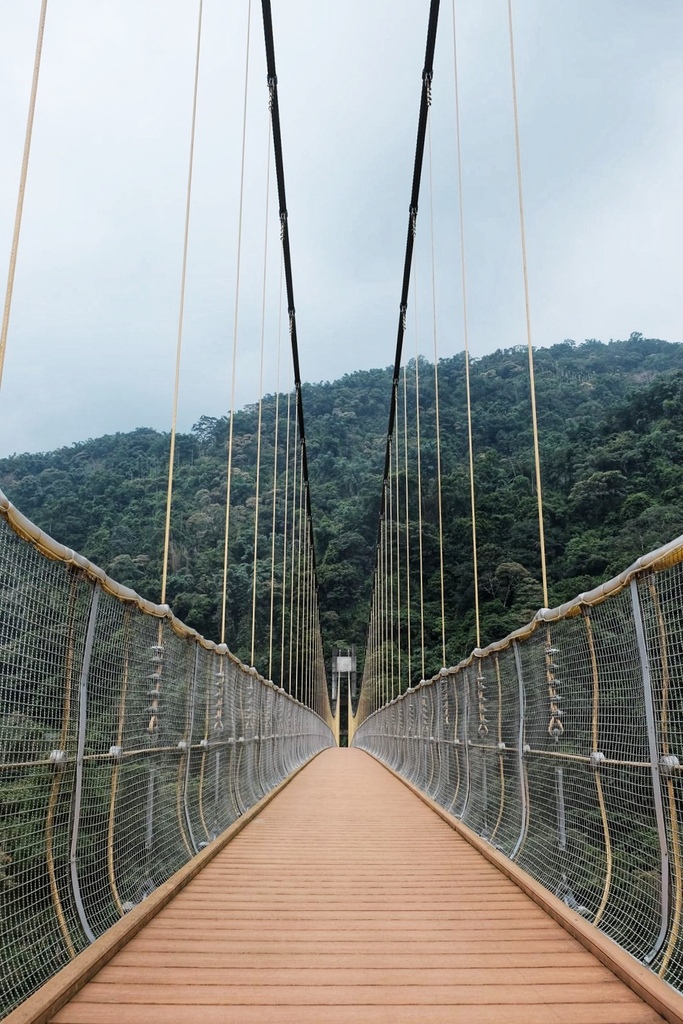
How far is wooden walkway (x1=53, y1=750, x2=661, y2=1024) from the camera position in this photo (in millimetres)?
1429

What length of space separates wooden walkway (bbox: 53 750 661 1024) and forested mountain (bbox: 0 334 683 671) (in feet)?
41.0

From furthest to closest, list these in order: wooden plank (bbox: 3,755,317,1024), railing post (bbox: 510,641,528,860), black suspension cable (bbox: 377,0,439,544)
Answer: black suspension cable (bbox: 377,0,439,544) < railing post (bbox: 510,641,528,860) < wooden plank (bbox: 3,755,317,1024)

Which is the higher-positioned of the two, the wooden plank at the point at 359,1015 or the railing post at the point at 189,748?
the railing post at the point at 189,748

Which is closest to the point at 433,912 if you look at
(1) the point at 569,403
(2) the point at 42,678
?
(2) the point at 42,678

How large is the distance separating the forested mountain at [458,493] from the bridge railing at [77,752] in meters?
12.3

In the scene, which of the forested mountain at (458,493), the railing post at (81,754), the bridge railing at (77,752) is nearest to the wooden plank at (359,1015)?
the bridge railing at (77,752)

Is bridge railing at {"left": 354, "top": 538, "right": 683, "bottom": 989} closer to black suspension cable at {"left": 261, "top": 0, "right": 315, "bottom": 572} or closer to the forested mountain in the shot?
black suspension cable at {"left": 261, "top": 0, "right": 315, "bottom": 572}

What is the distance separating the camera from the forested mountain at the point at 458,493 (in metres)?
17.3

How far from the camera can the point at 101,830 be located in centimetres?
199

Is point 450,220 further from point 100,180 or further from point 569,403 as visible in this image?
point 100,180

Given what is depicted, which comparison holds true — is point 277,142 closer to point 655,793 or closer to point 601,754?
point 601,754

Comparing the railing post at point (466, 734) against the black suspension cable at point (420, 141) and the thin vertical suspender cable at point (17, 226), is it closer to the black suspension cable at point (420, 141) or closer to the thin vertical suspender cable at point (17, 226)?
the thin vertical suspender cable at point (17, 226)

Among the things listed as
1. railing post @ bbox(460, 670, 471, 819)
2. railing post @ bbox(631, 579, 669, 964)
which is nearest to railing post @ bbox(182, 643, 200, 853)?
railing post @ bbox(460, 670, 471, 819)

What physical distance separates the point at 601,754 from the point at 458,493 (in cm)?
2643
